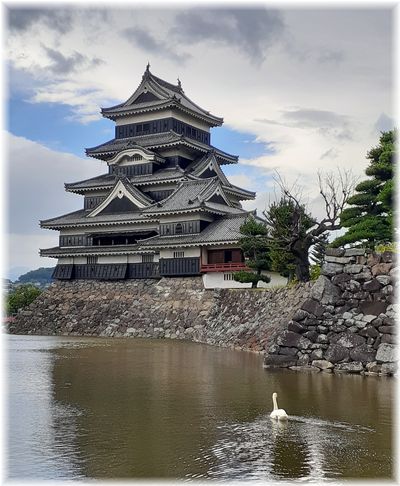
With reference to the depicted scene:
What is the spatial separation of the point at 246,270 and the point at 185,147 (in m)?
12.1

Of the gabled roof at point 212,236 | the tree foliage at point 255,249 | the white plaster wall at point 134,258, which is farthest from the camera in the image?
the white plaster wall at point 134,258

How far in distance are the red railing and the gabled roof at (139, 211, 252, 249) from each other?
1.20 metres

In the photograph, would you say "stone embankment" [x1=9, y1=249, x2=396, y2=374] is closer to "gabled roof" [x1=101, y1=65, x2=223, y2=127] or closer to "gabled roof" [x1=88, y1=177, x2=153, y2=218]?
"gabled roof" [x1=88, y1=177, x2=153, y2=218]

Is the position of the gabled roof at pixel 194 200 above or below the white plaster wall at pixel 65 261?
above

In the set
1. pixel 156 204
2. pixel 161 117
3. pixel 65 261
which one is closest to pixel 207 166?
pixel 161 117

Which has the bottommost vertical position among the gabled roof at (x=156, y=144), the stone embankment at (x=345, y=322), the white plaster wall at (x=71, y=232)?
the stone embankment at (x=345, y=322)

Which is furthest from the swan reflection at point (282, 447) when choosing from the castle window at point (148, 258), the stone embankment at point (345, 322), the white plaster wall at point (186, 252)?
the castle window at point (148, 258)

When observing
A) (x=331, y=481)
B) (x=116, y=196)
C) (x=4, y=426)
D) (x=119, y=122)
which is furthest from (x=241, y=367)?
(x=119, y=122)

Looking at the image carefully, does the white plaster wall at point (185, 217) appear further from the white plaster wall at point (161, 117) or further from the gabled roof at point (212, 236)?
the white plaster wall at point (161, 117)

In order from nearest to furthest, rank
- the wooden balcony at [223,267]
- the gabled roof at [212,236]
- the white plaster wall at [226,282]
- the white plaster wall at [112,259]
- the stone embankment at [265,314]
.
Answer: the stone embankment at [265,314], the white plaster wall at [226,282], the wooden balcony at [223,267], the gabled roof at [212,236], the white plaster wall at [112,259]

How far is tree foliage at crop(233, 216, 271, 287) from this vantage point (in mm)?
27297

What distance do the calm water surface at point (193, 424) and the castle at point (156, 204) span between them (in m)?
14.5

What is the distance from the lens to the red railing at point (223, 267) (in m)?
29.7

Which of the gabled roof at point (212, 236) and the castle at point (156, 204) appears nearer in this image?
the gabled roof at point (212, 236)
